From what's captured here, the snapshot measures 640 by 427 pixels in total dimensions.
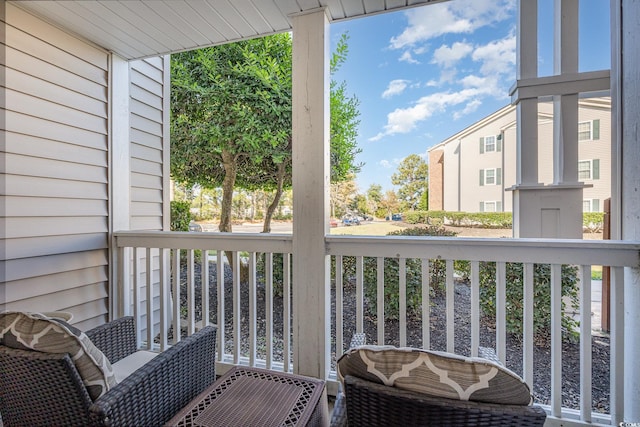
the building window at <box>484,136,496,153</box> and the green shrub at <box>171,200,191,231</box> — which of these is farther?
the green shrub at <box>171,200,191,231</box>

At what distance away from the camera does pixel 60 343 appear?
3.51 feet

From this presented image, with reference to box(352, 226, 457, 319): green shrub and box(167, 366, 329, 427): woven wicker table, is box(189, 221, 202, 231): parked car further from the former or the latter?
box(167, 366, 329, 427): woven wicker table

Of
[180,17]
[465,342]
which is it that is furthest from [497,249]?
[180,17]

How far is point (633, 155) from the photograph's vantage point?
5.01 ft

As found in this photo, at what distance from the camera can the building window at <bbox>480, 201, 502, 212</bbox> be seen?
316cm

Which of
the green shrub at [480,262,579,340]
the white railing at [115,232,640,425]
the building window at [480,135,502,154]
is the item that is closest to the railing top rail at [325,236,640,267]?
the white railing at [115,232,640,425]

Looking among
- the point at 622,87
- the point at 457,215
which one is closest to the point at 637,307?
the point at 622,87

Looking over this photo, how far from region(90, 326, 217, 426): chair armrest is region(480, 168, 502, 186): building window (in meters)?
2.98

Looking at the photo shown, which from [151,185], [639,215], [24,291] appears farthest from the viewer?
[151,185]

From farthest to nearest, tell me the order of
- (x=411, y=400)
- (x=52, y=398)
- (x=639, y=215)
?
(x=639, y=215) → (x=52, y=398) → (x=411, y=400)

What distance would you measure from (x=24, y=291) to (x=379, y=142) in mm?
3764

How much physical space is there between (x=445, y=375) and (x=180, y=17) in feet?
8.22

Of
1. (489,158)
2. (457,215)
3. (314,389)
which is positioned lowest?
(314,389)

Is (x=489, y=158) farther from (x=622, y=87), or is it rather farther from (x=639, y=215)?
(x=639, y=215)
